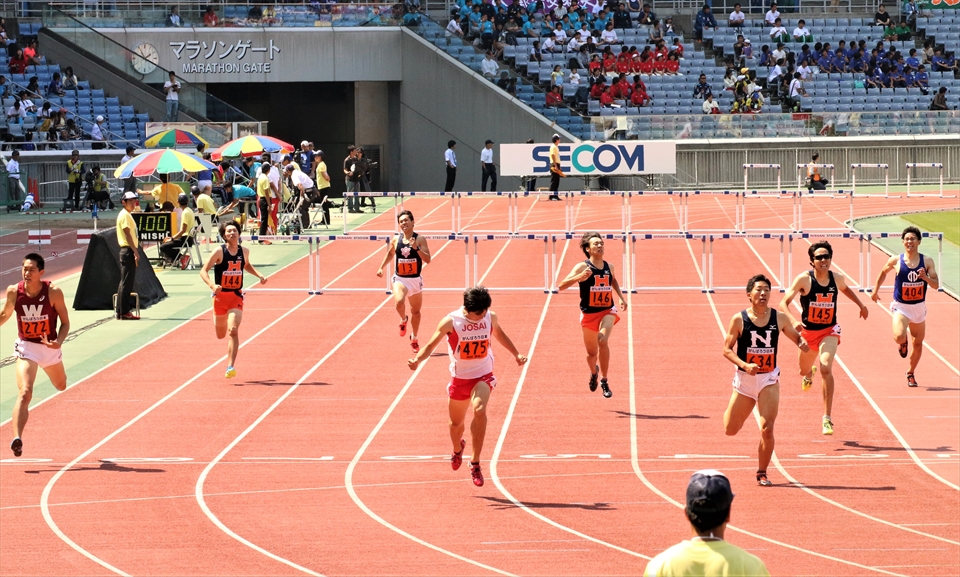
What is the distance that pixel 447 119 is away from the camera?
150ft

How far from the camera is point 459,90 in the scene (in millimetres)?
44875

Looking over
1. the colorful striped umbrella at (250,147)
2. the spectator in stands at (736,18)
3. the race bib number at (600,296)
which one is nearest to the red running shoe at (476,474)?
the race bib number at (600,296)

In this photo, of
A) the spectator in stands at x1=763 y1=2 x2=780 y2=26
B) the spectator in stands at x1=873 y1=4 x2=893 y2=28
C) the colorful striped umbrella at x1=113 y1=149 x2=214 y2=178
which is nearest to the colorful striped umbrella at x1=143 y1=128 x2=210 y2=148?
the colorful striped umbrella at x1=113 y1=149 x2=214 y2=178

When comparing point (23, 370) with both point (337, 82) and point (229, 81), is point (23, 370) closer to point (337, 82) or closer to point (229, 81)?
point (229, 81)

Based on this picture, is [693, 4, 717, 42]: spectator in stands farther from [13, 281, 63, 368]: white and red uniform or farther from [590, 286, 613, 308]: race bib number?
[13, 281, 63, 368]: white and red uniform

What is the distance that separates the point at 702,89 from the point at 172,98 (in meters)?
16.4

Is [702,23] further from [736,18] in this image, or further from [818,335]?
[818,335]

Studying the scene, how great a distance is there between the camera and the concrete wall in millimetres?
43656

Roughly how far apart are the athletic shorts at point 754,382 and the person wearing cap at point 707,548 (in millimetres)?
6350

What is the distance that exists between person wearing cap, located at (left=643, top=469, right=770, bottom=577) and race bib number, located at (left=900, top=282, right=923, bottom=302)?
10763mm

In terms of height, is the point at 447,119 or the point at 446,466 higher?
the point at 447,119

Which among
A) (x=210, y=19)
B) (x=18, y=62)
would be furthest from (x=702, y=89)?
(x=18, y=62)

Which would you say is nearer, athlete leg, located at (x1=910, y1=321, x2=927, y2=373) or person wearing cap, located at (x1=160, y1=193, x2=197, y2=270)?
athlete leg, located at (x1=910, y1=321, x2=927, y2=373)

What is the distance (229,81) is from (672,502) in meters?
36.4
